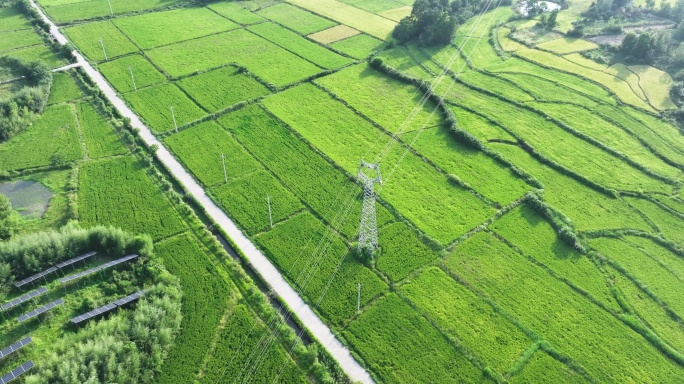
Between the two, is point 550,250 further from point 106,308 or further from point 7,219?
point 7,219

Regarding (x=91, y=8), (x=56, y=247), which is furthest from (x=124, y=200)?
(x=91, y=8)

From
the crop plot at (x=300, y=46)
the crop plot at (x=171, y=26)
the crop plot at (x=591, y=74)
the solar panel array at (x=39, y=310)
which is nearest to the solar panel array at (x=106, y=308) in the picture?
the solar panel array at (x=39, y=310)

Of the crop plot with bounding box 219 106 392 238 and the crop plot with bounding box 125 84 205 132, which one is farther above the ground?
the crop plot with bounding box 219 106 392 238

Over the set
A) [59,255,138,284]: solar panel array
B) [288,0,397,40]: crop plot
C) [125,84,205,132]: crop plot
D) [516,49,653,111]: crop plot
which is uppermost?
[516,49,653,111]: crop plot

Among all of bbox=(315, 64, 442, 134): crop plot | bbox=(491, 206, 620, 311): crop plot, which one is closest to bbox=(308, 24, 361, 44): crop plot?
bbox=(315, 64, 442, 134): crop plot

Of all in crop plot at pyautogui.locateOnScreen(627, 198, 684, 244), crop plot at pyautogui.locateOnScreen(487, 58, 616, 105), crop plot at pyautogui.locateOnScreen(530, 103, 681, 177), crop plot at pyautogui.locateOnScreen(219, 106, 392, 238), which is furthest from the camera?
crop plot at pyautogui.locateOnScreen(487, 58, 616, 105)

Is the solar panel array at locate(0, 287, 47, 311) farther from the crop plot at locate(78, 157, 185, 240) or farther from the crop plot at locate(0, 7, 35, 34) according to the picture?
the crop plot at locate(0, 7, 35, 34)

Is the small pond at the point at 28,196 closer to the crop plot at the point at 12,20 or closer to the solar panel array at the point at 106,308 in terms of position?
A: the solar panel array at the point at 106,308
